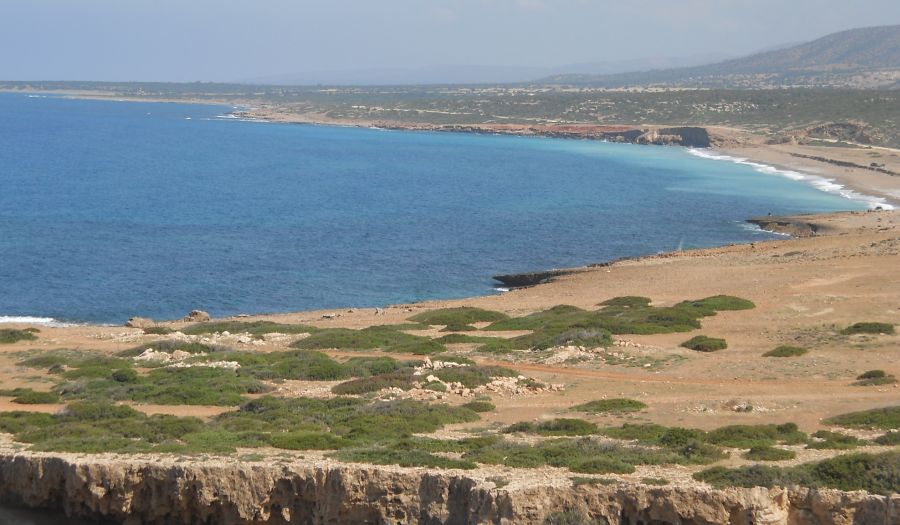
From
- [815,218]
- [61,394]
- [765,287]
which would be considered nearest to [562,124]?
[815,218]

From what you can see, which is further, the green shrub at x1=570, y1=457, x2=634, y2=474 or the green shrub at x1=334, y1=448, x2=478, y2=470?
the green shrub at x1=334, y1=448, x2=478, y2=470

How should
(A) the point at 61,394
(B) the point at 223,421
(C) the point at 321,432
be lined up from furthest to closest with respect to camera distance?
(A) the point at 61,394 → (B) the point at 223,421 → (C) the point at 321,432

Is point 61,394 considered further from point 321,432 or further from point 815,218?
point 815,218

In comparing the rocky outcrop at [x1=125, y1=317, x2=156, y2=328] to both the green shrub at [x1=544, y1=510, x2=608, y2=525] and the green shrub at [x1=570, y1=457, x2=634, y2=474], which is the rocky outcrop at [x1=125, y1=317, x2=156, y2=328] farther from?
the green shrub at [x1=544, y1=510, x2=608, y2=525]

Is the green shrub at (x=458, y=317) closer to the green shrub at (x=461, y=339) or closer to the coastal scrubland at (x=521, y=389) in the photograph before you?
the coastal scrubland at (x=521, y=389)

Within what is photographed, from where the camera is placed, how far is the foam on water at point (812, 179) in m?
76.1

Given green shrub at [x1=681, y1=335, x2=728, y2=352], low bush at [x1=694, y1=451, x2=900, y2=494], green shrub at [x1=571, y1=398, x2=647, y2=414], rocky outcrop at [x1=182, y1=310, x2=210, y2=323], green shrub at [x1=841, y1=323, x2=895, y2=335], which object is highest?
low bush at [x1=694, y1=451, x2=900, y2=494]

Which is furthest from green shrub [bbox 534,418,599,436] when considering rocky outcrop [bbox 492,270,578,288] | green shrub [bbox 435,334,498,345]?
rocky outcrop [bbox 492,270,578,288]

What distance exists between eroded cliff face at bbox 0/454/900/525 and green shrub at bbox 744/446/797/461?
5.21ft

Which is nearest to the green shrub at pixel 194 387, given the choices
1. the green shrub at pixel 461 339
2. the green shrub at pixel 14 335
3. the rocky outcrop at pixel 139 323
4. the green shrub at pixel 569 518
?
the green shrub at pixel 461 339

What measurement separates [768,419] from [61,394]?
50.9ft

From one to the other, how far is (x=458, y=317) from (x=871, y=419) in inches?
734

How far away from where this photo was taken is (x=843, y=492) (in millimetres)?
14711

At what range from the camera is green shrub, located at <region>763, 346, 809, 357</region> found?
1036 inches
